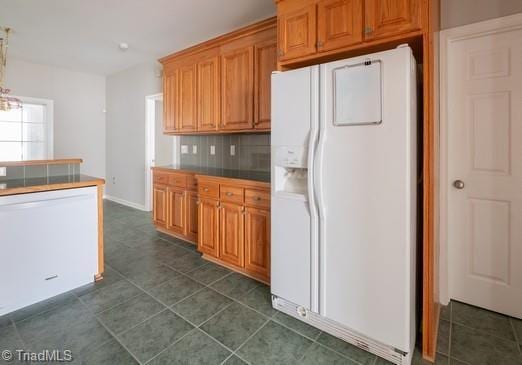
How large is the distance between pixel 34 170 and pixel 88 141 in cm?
358

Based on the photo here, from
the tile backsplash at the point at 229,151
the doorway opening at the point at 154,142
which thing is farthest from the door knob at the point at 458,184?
the doorway opening at the point at 154,142

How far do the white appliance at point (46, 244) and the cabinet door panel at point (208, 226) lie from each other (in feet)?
3.24

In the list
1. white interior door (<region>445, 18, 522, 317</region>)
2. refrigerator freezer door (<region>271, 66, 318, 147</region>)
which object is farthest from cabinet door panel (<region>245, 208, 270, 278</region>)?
white interior door (<region>445, 18, 522, 317</region>)

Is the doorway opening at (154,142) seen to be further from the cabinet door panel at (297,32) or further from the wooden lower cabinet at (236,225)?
the cabinet door panel at (297,32)

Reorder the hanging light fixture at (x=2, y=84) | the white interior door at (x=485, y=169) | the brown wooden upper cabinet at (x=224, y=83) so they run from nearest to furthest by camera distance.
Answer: the white interior door at (x=485, y=169), the brown wooden upper cabinet at (x=224, y=83), the hanging light fixture at (x=2, y=84)

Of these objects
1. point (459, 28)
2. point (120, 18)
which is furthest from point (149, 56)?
point (459, 28)

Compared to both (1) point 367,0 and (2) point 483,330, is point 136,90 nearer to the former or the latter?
(1) point 367,0

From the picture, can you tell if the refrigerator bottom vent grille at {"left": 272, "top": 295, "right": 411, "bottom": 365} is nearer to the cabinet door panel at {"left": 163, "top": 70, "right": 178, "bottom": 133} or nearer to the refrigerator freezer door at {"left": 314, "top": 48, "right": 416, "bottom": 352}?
the refrigerator freezer door at {"left": 314, "top": 48, "right": 416, "bottom": 352}

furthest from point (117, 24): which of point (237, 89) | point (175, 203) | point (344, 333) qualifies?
point (344, 333)

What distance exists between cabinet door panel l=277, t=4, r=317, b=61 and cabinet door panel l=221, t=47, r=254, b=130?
0.87 meters

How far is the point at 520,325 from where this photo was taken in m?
1.91

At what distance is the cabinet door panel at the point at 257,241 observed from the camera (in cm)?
240

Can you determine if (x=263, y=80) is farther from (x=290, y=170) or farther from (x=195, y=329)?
(x=195, y=329)

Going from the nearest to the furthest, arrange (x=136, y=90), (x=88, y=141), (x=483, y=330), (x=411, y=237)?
(x=411, y=237)
(x=483, y=330)
(x=136, y=90)
(x=88, y=141)
